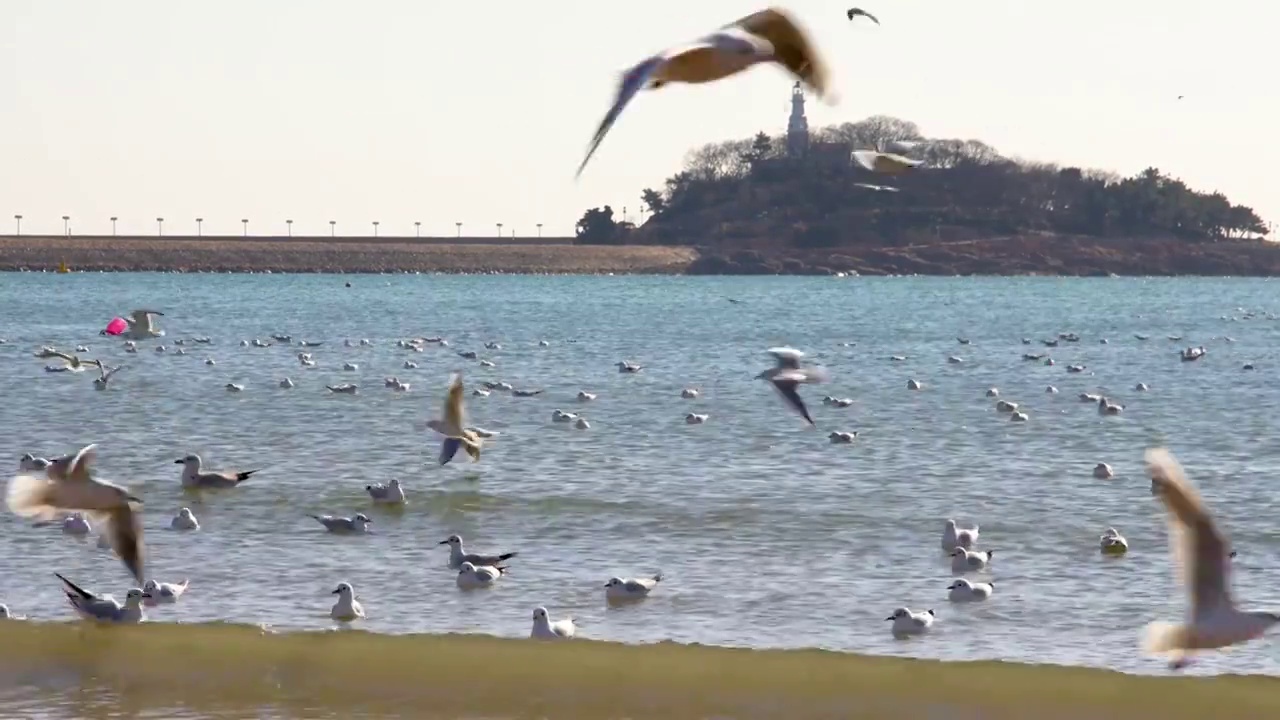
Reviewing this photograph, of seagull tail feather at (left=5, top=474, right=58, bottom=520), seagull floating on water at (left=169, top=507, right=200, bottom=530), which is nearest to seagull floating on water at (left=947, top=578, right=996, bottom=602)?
seagull floating on water at (left=169, top=507, right=200, bottom=530)

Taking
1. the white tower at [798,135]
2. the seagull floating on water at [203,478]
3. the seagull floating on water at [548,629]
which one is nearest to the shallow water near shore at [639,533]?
the seagull floating on water at [203,478]

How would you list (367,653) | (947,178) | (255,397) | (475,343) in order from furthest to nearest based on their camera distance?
(947,178)
(475,343)
(255,397)
(367,653)

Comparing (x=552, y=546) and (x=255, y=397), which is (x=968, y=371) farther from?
(x=552, y=546)

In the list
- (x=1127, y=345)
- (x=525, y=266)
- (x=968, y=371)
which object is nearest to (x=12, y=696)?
(x=968, y=371)

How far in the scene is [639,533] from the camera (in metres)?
19.2

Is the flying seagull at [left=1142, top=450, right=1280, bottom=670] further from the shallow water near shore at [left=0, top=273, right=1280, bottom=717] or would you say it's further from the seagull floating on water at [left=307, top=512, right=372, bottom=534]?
the seagull floating on water at [left=307, top=512, right=372, bottom=534]

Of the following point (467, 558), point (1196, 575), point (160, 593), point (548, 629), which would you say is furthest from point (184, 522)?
point (1196, 575)

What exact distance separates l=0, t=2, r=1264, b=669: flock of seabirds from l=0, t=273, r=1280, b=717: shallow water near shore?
0.87 feet

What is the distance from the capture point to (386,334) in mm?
68938

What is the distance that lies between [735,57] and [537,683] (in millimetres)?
5554

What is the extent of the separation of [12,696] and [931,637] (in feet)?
20.6

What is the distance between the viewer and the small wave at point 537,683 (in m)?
11.2

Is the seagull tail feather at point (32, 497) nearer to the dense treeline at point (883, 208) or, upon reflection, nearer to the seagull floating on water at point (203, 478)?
the seagull floating on water at point (203, 478)

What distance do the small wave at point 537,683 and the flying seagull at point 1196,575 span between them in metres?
3.56
